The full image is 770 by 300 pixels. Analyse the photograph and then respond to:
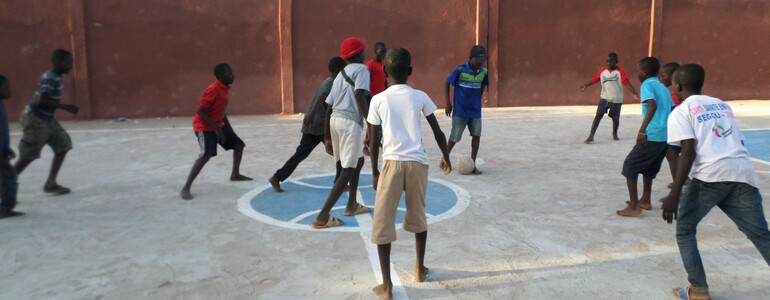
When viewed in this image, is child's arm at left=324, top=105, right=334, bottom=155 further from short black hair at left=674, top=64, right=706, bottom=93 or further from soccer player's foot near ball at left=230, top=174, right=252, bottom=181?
short black hair at left=674, top=64, right=706, bottom=93

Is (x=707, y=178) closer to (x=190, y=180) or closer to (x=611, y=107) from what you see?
(x=190, y=180)

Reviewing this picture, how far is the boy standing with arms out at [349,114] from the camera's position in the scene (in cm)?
477

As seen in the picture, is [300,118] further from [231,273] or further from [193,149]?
[231,273]

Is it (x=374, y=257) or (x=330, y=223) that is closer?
(x=374, y=257)

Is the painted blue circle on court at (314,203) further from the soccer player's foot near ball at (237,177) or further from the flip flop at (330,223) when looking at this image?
the soccer player's foot near ball at (237,177)

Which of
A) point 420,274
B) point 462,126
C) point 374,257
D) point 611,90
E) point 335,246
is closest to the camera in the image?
point 420,274

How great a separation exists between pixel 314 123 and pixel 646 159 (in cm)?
301

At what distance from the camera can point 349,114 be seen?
16.1ft

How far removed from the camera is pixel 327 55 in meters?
14.0

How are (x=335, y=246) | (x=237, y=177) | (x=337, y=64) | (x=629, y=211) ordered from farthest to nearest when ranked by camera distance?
(x=237, y=177) → (x=337, y=64) → (x=629, y=211) → (x=335, y=246)

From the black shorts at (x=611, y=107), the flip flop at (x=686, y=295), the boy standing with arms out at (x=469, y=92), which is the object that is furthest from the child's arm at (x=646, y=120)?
the black shorts at (x=611, y=107)

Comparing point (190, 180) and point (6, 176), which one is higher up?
point (6, 176)

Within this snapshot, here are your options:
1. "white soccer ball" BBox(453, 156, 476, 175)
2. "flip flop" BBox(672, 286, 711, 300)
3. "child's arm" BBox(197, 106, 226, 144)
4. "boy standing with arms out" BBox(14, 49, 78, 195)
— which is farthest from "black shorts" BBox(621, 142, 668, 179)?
"boy standing with arms out" BBox(14, 49, 78, 195)

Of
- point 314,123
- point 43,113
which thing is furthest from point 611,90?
point 43,113
